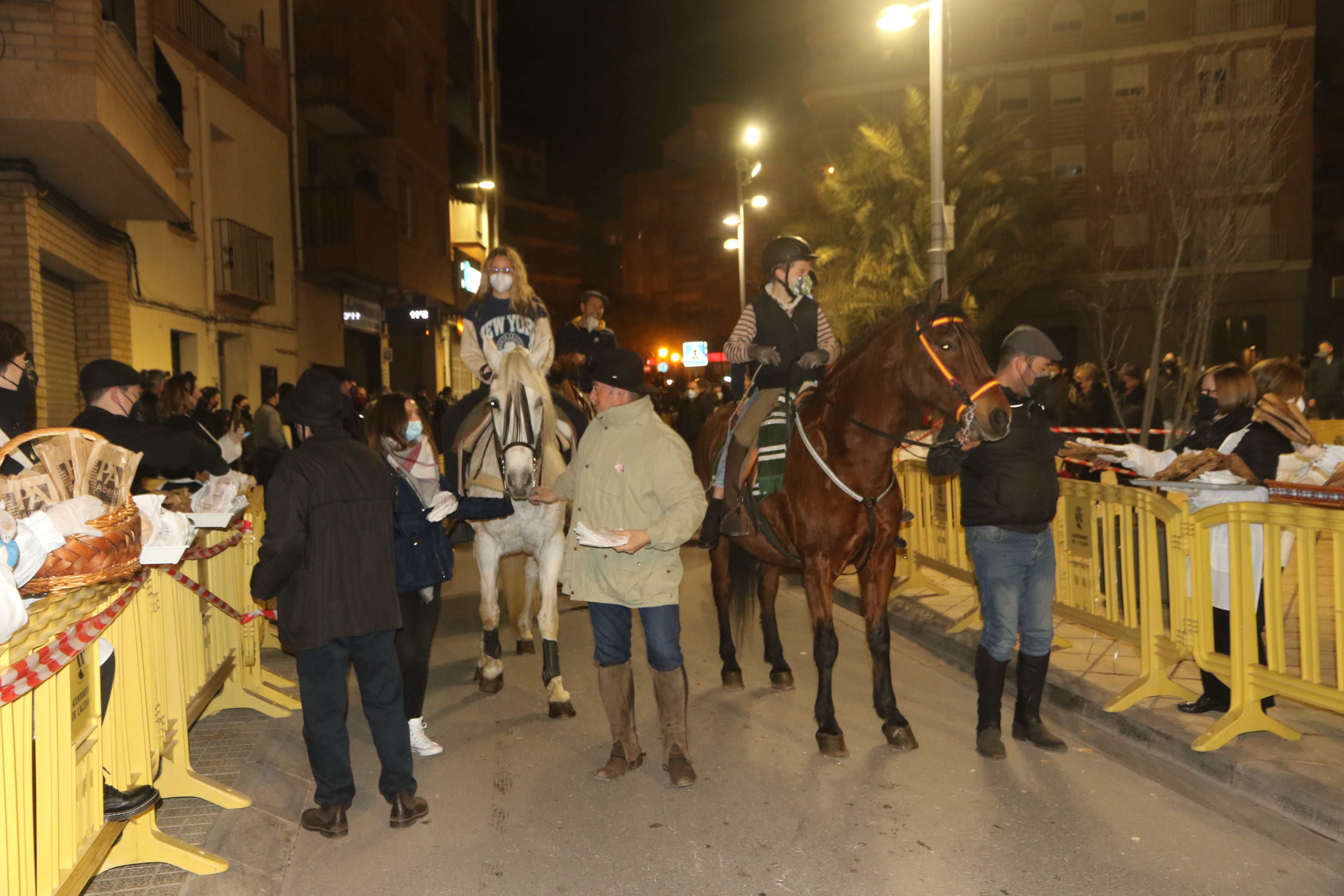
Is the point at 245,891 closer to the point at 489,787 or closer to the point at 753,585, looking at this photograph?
the point at 489,787

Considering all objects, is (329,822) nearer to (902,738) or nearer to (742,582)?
(902,738)

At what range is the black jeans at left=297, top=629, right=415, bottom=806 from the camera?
4.67 meters

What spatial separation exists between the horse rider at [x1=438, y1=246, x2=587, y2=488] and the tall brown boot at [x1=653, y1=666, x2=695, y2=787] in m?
2.57

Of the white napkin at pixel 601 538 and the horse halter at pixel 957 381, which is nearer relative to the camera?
the white napkin at pixel 601 538

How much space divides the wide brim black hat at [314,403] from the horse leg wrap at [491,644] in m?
2.84

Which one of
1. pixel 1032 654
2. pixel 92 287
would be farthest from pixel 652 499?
pixel 92 287

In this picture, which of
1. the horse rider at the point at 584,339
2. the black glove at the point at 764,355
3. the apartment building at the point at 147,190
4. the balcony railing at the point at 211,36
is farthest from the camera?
the balcony railing at the point at 211,36

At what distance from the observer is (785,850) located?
441 centimetres

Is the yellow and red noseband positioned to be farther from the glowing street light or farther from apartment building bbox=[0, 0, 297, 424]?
the glowing street light

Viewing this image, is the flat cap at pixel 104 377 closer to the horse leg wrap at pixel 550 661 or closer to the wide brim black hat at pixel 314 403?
the wide brim black hat at pixel 314 403

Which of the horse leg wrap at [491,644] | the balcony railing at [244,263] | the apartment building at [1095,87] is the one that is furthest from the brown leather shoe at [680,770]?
the apartment building at [1095,87]

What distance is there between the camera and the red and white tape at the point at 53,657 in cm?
271

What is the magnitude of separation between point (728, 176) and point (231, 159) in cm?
6532

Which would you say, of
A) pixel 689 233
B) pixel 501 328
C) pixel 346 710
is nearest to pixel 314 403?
pixel 346 710
